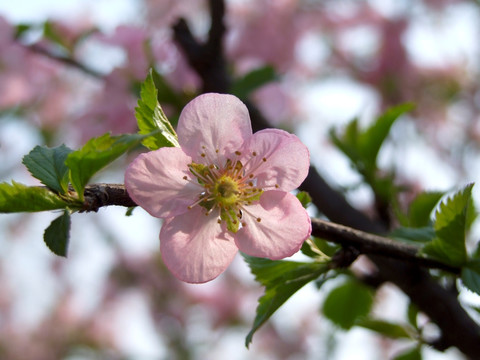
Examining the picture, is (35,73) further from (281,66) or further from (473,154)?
(473,154)

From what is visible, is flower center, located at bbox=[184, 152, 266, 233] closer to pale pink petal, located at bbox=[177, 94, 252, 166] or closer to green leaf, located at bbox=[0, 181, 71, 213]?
pale pink petal, located at bbox=[177, 94, 252, 166]

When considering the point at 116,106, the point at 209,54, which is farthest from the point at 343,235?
the point at 116,106

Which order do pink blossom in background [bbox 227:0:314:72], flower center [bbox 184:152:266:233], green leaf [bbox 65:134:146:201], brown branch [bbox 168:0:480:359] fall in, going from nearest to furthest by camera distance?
green leaf [bbox 65:134:146:201]
flower center [bbox 184:152:266:233]
brown branch [bbox 168:0:480:359]
pink blossom in background [bbox 227:0:314:72]

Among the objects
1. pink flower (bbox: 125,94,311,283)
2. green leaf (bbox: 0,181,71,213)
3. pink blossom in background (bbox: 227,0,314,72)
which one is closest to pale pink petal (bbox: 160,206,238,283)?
pink flower (bbox: 125,94,311,283)

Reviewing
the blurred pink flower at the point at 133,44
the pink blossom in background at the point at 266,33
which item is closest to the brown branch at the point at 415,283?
the blurred pink flower at the point at 133,44

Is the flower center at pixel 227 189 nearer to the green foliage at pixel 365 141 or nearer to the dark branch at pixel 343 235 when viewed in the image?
the dark branch at pixel 343 235

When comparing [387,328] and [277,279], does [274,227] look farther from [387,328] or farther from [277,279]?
[387,328]

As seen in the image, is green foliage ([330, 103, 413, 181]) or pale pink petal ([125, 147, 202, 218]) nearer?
pale pink petal ([125, 147, 202, 218])
